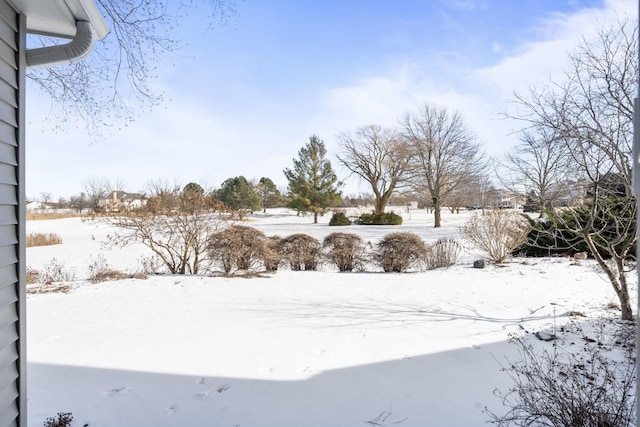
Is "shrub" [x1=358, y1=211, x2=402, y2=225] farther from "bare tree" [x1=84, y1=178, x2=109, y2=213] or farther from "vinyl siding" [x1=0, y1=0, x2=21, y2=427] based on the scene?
"vinyl siding" [x1=0, y1=0, x2=21, y2=427]

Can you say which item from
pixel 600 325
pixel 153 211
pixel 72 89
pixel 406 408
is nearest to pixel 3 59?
pixel 406 408

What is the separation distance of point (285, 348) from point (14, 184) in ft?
6.74

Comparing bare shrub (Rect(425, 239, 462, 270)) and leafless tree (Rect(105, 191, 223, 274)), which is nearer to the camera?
leafless tree (Rect(105, 191, 223, 274))

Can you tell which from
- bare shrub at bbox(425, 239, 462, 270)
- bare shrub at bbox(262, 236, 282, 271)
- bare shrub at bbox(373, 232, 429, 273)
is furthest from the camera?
bare shrub at bbox(425, 239, 462, 270)

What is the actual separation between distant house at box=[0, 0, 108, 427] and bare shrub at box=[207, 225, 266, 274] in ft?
15.5

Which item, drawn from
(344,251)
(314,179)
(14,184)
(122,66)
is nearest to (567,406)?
(14,184)

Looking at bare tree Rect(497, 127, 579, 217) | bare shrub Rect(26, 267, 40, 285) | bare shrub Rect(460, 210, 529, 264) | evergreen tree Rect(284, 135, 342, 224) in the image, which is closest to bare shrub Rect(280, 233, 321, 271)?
bare shrub Rect(460, 210, 529, 264)

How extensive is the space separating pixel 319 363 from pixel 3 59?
7.76ft

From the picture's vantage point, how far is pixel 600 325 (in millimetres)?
3145

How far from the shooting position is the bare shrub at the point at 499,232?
6.73m

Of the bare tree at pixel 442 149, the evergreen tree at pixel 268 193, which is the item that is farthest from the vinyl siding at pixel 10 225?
the evergreen tree at pixel 268 193

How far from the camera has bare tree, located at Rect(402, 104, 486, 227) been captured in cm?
1770

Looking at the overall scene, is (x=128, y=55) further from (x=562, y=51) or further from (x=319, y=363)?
(x=562, y=51)

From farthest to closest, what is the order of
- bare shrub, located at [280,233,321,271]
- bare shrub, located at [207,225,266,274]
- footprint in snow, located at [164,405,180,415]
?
bare shrub, located at [280,233,321,271] < bare shrub, located at [207,225,266,274] < footprint in snow, located at [164,405,180,415]
